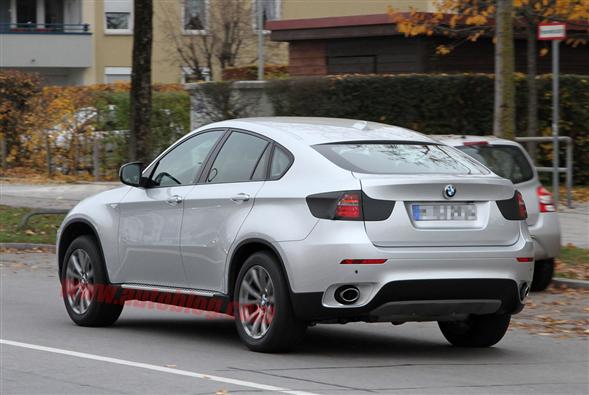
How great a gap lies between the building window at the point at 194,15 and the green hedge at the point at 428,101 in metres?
25.6

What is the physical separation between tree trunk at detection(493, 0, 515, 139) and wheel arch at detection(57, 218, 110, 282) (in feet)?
21.9

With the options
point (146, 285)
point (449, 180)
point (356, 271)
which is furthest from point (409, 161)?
point (146, 285)

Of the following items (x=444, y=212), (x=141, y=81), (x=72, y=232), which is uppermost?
(x=141, y=81)

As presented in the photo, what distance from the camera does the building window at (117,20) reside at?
2082 inches

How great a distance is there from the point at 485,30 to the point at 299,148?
1883 cm

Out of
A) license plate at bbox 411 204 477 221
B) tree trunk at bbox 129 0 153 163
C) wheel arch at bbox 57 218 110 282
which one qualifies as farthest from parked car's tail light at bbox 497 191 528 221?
tree trunk at bbox 129 0 153 163

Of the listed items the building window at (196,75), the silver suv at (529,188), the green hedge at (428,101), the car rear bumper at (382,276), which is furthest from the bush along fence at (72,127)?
the car rear bumper at (382,276)

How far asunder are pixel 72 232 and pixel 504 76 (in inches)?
274

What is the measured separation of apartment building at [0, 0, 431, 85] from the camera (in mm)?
47031

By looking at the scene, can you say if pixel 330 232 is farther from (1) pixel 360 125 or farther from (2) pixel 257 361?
(1) pixel 360 125

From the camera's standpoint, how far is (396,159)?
8680mm

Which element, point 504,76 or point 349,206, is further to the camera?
point 504,76

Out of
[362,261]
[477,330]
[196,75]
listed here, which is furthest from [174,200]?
[196,75]

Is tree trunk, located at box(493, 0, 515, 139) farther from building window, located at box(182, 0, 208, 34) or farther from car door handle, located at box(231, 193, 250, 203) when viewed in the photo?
building window, located at box(182, 0, 208, 34)
